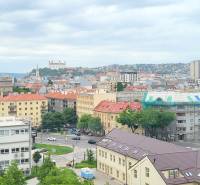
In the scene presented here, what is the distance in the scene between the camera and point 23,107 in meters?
99.4

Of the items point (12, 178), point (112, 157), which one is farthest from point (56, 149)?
point (12, 178)

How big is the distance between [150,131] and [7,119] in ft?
106

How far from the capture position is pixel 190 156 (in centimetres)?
3919

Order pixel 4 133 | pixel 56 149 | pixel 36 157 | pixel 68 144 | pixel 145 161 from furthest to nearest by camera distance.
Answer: pixel 68 144 → pixel 56 149 → pixel 36 157 → pixel 4 133 → pixel 145 161

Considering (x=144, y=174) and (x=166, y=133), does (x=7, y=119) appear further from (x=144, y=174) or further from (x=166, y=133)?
(x=166, y=133)

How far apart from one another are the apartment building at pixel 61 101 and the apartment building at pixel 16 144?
54166 mm

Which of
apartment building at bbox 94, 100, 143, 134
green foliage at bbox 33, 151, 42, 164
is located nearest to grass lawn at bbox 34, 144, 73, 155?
green foliage at bbox 33, 151, 42, 164

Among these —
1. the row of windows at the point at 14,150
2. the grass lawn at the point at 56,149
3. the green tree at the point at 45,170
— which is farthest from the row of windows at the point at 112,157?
the grass lawn at the point at 56,149

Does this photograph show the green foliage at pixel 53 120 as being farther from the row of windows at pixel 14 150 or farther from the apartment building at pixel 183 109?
the row of windows at pixel 14 150

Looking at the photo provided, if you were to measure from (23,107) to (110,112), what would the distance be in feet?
74.5

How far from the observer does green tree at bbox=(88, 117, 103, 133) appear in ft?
282

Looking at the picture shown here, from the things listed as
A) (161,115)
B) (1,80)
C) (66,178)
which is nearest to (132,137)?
(66,178)

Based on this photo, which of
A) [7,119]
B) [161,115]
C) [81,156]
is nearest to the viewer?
[7,119]

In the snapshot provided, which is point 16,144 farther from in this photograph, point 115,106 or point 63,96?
point 63,96
